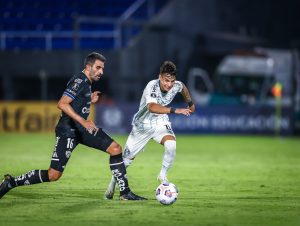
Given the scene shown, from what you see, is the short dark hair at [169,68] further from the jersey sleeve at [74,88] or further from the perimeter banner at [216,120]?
the perimeter banner at [216,120]

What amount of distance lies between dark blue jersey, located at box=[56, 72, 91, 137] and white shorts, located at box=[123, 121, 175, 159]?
1297mm

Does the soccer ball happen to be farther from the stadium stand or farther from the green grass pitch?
the stadium stand

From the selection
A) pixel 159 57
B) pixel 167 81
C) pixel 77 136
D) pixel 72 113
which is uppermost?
pixel 159 57

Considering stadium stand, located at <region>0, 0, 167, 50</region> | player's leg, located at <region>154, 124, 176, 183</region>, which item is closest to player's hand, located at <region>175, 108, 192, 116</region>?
player's leg, located at <region>154, 124, 176, 183</region>

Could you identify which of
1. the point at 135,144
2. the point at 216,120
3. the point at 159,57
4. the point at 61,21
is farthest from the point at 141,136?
the point at 61,21

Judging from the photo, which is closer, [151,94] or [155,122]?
[151,94]

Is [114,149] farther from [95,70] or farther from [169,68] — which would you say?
[169,68]

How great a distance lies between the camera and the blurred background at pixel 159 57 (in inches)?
1186

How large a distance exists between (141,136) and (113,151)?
1.22 m

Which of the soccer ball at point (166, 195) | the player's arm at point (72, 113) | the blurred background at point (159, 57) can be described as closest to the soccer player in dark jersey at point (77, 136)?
the player's arm at point (72, 113)

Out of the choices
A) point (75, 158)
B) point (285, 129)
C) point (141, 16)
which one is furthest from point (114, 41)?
point (75, 158)

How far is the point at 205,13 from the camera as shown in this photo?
33312 mm

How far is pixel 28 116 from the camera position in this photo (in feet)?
100

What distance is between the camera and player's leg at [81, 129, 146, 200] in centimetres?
1056
